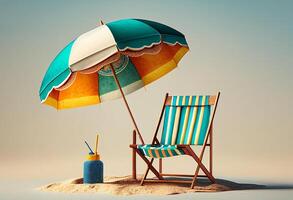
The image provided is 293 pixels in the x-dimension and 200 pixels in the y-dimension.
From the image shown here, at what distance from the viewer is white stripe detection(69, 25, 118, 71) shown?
20.3 ft

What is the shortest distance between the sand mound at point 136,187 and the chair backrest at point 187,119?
0.44m

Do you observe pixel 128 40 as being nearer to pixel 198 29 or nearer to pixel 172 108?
pixel 172 108

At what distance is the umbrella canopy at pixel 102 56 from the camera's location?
20.4 feet

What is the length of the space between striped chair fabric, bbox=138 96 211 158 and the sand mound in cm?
32

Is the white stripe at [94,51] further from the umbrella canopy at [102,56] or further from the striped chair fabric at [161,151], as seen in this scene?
the striped chair fabric at [161,151]

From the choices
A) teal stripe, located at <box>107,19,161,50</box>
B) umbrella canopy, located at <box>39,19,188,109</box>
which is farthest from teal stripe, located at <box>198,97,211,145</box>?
teal stripe, located at <box>107,19,161,50</box>

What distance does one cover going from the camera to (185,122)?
6.83 meters

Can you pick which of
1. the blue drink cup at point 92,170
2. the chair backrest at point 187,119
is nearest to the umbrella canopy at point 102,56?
the chair backrest at point 187,119

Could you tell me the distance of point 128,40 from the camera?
20.4 feet

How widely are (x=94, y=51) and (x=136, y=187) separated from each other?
1.28 metres

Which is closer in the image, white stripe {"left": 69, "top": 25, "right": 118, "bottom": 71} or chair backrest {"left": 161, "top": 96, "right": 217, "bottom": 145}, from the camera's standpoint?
white stripe {"left": 69, "top": 25, "right": 118, "bottom": 71}

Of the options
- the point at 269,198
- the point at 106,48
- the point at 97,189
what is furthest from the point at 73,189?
the point at 269,198

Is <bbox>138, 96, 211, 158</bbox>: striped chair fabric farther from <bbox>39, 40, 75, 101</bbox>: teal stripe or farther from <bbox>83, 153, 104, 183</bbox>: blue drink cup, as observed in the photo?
<bbox>39, 40, 75, 101</bbox>: teal stripe

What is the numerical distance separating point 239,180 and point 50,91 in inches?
92.1
